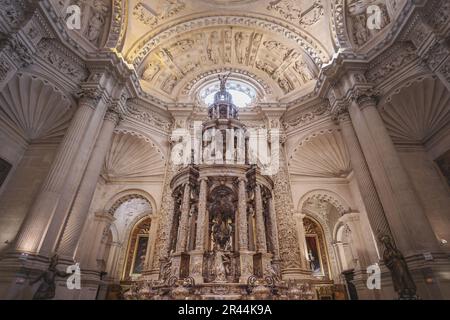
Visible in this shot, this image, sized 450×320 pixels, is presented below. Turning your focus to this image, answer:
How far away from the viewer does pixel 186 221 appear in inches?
293

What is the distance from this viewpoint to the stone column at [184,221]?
705 centimetres

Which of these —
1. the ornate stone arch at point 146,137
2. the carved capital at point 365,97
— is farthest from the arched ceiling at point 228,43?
the carved capital at point 365,97

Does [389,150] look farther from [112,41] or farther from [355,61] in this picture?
[112,41]

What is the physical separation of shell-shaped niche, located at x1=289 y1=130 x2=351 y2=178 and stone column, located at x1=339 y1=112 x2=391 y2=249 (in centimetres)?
219

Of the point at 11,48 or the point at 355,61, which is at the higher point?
the point at 355,61

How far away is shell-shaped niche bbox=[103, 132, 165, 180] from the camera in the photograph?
1169 cm

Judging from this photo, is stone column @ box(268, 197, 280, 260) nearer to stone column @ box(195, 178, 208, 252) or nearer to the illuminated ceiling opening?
stone column @ box(195, 178, 208, 252)

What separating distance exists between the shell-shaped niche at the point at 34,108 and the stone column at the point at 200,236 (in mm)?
5949

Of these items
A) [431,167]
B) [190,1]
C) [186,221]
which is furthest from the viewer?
[190,1]

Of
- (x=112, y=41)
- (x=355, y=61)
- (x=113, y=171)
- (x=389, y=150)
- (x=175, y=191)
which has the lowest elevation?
(x=175, y=191)

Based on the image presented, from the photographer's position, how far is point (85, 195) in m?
7.72

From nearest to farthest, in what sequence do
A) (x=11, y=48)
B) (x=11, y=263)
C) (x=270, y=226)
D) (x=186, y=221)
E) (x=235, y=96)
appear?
(x=11, y=263), (x=11, y=48), (x=186, y=221), (x=270, y=226), (x=235, y=96)

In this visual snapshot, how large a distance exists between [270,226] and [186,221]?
2.75 metres
